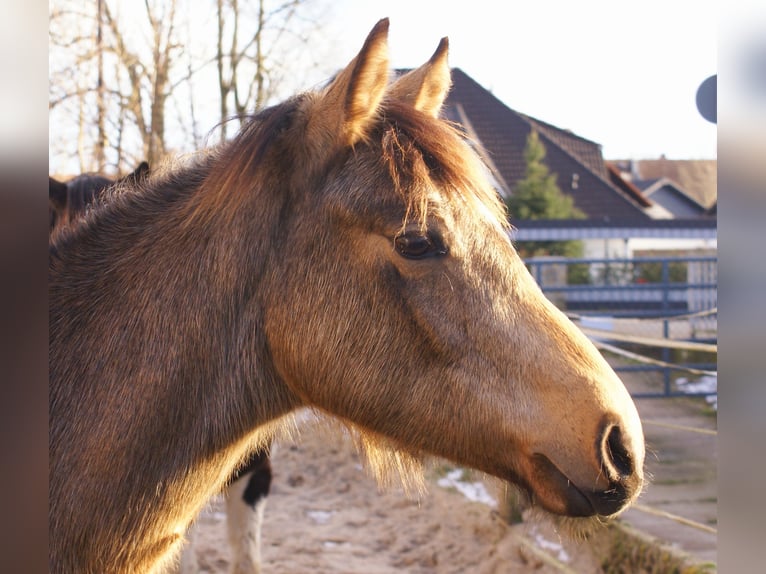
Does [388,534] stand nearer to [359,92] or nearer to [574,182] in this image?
[359,92]

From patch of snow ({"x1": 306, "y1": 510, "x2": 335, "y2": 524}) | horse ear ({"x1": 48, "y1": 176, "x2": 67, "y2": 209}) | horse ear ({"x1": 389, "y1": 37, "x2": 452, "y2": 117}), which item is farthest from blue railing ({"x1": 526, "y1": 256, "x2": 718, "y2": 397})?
horse ear ({"x1": 389, "y1": 37, "x2": 452, "y2": 117})

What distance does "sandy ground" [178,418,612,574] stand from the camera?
4695 millimetres

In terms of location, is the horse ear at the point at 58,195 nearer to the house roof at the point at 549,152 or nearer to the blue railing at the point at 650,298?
the blue railing at the point at 650,298

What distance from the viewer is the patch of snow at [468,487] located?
5.84m

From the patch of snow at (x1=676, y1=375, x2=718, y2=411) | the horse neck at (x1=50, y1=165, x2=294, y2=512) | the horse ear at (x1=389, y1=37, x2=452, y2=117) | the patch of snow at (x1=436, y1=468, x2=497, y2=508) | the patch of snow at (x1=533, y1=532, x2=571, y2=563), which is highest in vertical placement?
the horse ear at (x1=389, y1=37, x2=452, y2=117)

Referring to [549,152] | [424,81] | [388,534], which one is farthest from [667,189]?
[424,81]

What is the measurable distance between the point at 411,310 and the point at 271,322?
0.41 m

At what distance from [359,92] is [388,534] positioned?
4562mm

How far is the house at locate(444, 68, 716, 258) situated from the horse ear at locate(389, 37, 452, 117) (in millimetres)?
14477

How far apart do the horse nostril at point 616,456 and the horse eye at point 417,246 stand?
630mm

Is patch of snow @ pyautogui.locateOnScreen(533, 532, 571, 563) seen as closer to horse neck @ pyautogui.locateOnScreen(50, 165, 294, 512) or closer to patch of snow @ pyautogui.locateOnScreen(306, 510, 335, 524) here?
patch of snow @ pyautogui.locateOnScreen(306, 510, 335, 524)

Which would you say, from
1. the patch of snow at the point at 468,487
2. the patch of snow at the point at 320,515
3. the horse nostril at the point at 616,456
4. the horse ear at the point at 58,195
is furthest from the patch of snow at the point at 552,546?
the horse ear at the point at 58,195
